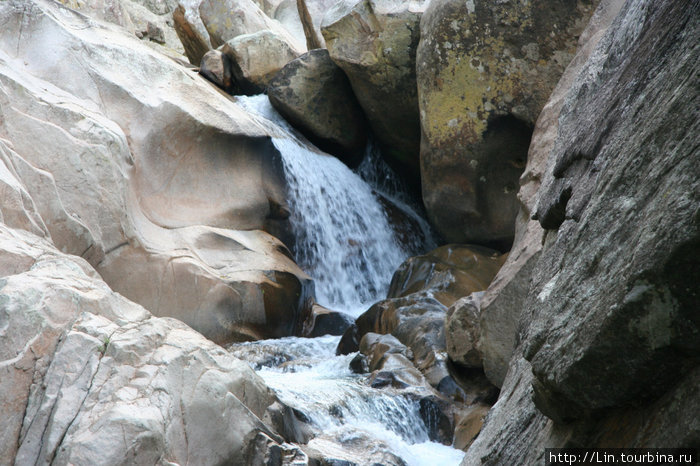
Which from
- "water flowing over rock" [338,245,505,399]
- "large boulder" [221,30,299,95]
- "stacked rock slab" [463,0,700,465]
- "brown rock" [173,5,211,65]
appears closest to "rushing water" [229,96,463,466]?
"water flowing over rock" [338,245,505,399]

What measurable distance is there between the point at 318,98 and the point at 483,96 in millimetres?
3602

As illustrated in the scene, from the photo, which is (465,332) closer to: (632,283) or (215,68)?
(632,283)

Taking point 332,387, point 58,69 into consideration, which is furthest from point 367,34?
point 332,387

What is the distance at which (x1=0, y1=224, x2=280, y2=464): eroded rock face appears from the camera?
10.3ft

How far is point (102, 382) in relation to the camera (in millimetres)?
3418

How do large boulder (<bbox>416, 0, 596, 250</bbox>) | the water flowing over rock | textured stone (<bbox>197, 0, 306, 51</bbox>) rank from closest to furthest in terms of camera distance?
1. the water flowing over rock
2. large boulder (<bbox>416, 0, 596, 250</bbox>)
3. textured stone (<bbox>197, 0, 306, 51</bbox>)

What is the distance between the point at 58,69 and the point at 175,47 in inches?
687

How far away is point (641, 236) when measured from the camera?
69.2 inches

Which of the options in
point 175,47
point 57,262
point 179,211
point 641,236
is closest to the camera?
point 641,236

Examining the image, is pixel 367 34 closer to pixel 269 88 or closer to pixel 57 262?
pixel 269 88

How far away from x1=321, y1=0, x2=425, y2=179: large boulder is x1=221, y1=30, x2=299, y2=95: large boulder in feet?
7.97

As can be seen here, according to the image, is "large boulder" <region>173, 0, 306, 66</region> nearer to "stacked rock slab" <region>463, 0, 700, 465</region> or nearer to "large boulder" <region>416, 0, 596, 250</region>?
"large boulder" <region>416, 0, 596, 250</region>

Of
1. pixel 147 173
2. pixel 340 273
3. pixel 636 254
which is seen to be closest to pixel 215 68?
pixel 147 173

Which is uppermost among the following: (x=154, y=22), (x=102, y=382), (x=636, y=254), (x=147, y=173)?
(x=636, y=254)
